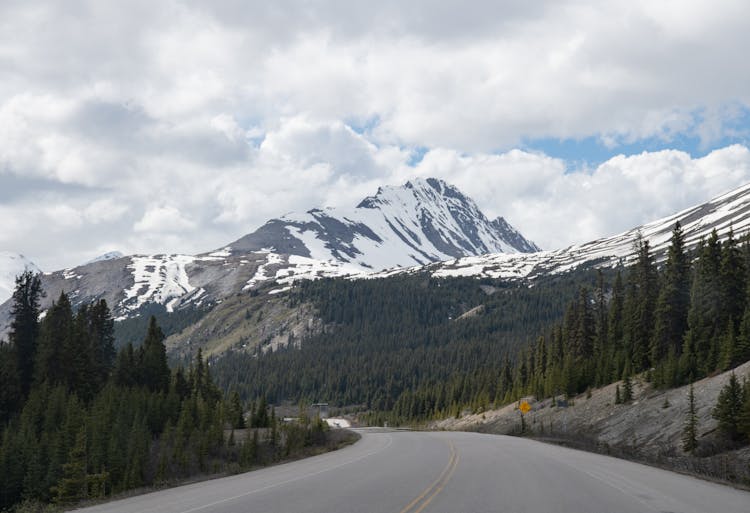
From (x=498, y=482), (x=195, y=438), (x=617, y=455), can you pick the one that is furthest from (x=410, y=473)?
(x=195, y=438)

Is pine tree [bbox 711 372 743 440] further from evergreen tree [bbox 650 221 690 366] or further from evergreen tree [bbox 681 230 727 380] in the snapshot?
evergreen tree [bbox 650 221 690 366]

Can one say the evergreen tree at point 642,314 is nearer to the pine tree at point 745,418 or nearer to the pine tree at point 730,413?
the pine tree at point 730,413

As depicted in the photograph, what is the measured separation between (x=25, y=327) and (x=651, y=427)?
6489 centimetres

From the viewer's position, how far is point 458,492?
17.3 m

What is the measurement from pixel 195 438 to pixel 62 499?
72.0ft

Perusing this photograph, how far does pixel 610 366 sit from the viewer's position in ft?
239

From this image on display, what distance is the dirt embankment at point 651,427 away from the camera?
28719mm

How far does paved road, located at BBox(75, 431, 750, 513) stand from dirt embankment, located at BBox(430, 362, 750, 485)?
15.6 feet

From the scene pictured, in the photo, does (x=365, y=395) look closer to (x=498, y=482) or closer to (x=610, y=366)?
(x=610, y=366)

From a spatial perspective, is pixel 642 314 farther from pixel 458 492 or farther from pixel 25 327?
pixel 25 327

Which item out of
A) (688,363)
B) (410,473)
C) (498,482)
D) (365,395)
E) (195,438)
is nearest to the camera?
(498,482)

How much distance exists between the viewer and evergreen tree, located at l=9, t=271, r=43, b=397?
7100 cm

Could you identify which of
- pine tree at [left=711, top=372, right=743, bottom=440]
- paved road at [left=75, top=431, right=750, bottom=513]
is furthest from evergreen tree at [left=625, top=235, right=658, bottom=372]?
paved road at [left=75, top=431, right=750, bottom=513]

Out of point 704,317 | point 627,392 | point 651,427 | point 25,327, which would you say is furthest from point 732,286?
point 25,327
